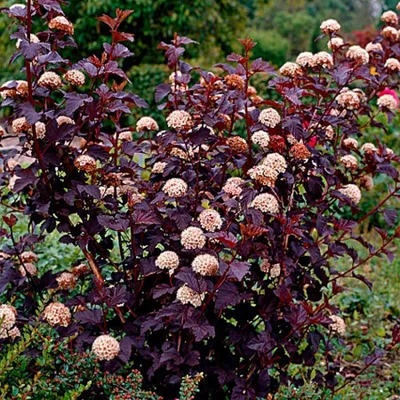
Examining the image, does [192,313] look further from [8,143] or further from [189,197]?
[8,143]

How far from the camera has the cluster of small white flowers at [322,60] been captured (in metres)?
1.91

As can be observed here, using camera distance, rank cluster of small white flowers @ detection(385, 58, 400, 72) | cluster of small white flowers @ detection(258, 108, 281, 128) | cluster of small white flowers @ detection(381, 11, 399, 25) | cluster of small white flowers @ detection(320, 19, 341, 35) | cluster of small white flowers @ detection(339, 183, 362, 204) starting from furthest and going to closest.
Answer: cluster of small white flowers @ detection(381, 11, 399, 25) → cluster of small white flowers @ detection(385, 58, 400, 72) → cluster of small white flowers @ detection(320, 19, 341, 35) → cluster of small white flowers @ detection(339, 183, 362, 204) → cluster of small white flowers @ detection(258, 108, 281, 128)

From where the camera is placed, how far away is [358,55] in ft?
6.47

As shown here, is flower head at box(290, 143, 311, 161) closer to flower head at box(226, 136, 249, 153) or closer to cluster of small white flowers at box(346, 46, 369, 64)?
flower head at box(226, 136, 249, 153)

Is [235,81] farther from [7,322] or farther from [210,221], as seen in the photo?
[7,322]

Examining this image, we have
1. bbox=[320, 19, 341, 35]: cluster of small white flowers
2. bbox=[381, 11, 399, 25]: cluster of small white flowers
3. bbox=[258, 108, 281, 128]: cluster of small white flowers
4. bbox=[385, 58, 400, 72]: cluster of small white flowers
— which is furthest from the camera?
bbox=[381, 11, 399, 25]: cluster of small white flowers

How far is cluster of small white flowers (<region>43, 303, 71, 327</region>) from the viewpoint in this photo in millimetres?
1716

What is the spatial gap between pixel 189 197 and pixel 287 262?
34 cm

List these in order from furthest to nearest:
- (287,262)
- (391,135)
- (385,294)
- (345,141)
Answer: (391,135) < (385,294) < (345,141) < (287,262)

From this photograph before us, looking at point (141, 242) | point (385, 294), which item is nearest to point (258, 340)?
point (141, 242)

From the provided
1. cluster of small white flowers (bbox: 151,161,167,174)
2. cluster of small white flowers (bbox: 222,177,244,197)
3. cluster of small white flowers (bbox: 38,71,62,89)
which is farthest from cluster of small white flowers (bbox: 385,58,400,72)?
cluster of small white flowers (bbox: 38,71,62,89)

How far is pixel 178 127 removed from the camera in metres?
1.70

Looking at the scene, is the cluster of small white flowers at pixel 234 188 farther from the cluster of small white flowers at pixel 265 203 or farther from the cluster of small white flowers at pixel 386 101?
the cluster of small white flowers at pixel 386 101

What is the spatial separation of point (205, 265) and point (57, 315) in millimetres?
475
